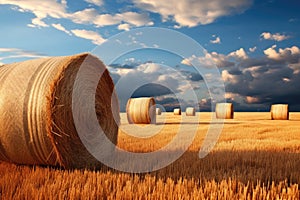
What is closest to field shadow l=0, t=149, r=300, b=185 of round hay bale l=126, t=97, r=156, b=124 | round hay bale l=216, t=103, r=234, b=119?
round hay bale l=126, t=97, r=156, b=124

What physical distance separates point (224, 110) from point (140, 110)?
12.2 m

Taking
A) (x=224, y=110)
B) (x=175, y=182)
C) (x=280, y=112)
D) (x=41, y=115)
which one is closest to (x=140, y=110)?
(x=41, y=115)

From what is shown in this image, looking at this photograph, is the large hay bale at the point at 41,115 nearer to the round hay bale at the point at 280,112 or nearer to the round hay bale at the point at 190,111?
the round hay bale at the point at 280,112

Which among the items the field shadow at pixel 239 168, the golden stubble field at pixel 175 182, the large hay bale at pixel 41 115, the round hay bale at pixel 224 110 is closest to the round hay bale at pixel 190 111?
the round hay bale at pixel 224 110

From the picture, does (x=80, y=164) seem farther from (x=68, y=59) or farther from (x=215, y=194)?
(x=215, y=194)

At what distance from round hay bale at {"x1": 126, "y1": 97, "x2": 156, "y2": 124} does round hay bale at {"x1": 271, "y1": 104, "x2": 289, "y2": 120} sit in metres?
14.3

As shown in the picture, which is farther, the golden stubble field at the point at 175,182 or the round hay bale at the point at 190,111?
the round hay bale at the point at 190,111

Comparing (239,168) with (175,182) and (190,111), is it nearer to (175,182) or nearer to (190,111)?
(175,182)

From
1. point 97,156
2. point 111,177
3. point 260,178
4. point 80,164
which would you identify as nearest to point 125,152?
point 97,156

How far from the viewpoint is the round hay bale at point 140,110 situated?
16.4m

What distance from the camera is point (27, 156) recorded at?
486cm

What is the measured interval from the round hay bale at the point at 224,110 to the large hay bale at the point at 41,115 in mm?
22621

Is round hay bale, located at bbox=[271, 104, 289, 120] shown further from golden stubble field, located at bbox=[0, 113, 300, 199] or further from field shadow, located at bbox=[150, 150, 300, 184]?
golden stubble field, located at bbox=[0, 113, 300, 199]

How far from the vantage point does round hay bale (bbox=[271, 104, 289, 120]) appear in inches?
1025
